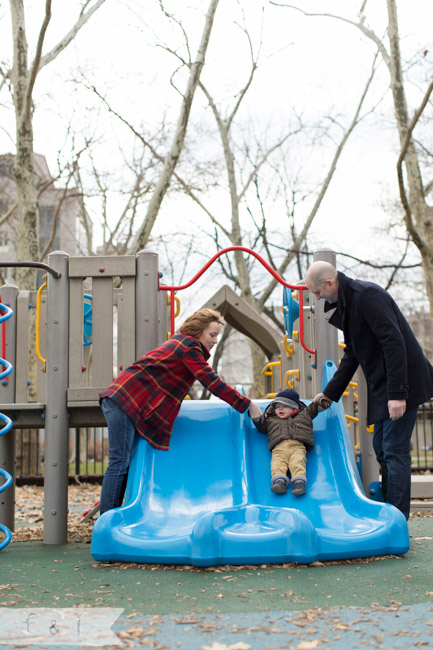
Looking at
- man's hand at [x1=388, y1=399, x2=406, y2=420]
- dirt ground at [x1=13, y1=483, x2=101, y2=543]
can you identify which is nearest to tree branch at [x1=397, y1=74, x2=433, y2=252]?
dirt ground at [x1=13, y1=483, x2=101, y2=543]

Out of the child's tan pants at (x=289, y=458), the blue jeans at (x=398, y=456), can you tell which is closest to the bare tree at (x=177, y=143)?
the child's tan pants at (x=289, y=458)

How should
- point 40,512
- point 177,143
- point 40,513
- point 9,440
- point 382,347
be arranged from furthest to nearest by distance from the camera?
1. point 177,143
2. point 40,512
3. point 40,513
4. point 9,440
5. point 382,347

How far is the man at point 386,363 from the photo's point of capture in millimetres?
4297

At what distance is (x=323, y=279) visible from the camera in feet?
15.0

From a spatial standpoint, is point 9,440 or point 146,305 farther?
point 9,440

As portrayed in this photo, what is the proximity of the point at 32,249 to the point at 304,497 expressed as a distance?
28.7 feet

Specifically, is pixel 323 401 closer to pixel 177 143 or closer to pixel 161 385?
pixel 161 385

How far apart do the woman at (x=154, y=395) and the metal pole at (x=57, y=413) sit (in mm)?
567

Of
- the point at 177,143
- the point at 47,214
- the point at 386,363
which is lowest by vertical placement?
the point at 386,363

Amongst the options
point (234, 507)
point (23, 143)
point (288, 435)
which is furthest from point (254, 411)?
point (23, 143)

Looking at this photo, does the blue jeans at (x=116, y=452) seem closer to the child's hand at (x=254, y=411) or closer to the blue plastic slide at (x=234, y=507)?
the blue plastic slide at (x=234, y=507)

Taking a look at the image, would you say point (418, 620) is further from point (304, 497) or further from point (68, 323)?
point (68, 323)

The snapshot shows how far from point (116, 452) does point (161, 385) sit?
0.55 metres

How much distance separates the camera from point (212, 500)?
15.3ft
